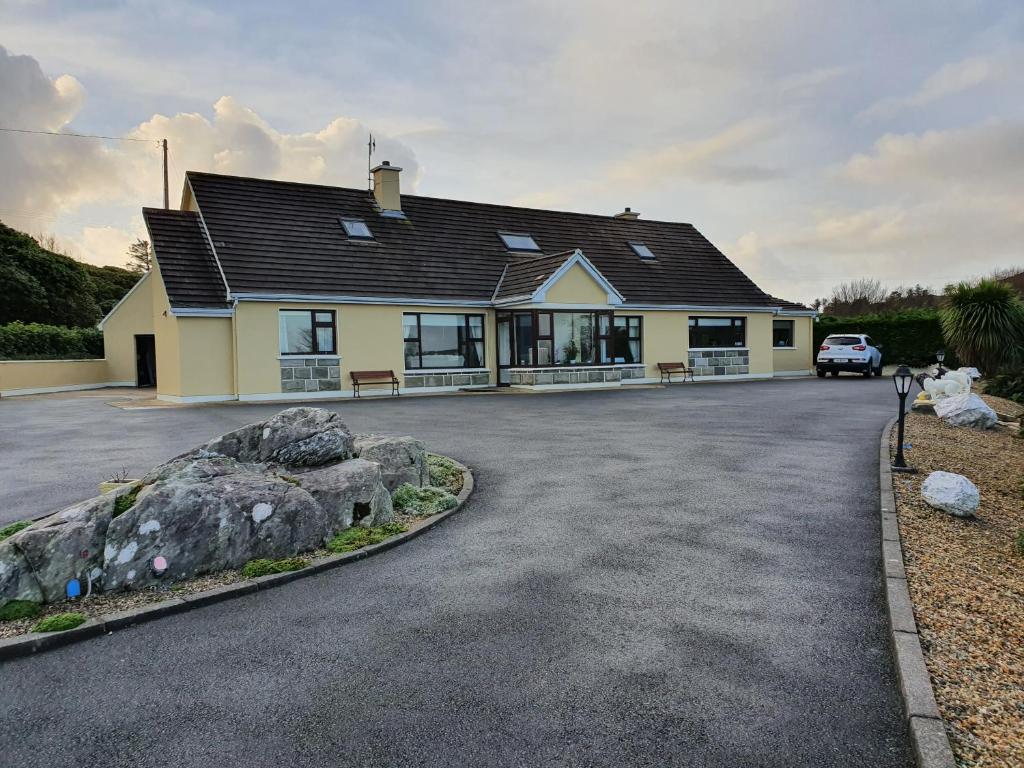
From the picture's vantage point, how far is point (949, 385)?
566 inches

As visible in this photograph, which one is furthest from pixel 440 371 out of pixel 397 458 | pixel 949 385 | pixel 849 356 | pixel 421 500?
pixel 849 356

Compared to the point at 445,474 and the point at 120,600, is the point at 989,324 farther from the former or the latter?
the point at 120,600

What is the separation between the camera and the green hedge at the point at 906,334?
31406mm

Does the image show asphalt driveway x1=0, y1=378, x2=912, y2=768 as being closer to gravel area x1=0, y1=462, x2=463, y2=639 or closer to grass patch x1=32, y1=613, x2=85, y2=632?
grass patch x1=32, y1=613, x2=85, y2=632

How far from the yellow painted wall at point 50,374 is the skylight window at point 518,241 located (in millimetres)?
19305

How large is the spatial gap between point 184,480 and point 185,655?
1884 millimetres

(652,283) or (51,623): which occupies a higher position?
(652,283)

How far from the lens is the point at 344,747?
2859 mm

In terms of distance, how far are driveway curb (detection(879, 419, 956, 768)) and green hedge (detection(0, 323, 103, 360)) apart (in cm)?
3061

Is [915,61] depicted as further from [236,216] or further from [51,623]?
[236,216]

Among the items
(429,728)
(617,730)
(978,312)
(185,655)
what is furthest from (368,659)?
(978,312)

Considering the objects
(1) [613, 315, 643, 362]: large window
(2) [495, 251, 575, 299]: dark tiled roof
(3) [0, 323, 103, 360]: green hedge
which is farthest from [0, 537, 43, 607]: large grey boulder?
(3) [0, 323, 103, 360]: green hedge

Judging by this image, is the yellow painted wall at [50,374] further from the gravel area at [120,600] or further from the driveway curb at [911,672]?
the driveway curb at [911,672]

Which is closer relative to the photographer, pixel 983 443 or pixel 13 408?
pixel 983 443
